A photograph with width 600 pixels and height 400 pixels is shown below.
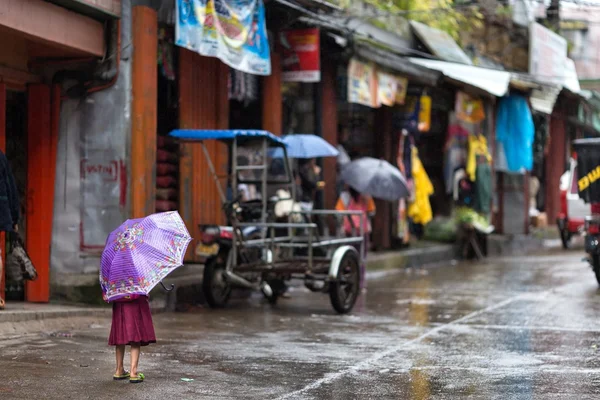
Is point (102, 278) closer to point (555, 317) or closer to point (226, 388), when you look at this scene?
point (226, 388)

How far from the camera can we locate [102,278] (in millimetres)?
7488

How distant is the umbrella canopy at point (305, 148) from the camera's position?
48.2 ft

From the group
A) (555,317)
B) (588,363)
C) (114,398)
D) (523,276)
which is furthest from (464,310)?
(114,398)

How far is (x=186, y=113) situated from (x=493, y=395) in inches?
307

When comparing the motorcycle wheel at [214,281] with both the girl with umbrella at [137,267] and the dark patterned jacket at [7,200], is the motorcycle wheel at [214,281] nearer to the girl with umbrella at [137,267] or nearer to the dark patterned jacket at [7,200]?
the dark patterned jacket at [7,200]

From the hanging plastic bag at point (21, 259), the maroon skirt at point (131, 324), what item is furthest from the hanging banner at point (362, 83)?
the maroon skirt at point (131, 324)

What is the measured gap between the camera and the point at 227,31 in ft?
43.3

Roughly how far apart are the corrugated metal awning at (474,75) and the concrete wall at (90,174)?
872 cm

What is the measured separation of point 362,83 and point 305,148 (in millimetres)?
3543

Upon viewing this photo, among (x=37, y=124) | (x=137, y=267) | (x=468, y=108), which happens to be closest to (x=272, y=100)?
(x=37, y=124)

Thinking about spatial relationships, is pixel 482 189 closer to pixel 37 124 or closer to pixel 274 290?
pixel 274 290

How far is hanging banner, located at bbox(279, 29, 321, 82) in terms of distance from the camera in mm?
16000

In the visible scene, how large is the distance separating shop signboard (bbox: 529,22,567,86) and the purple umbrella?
2068 cm

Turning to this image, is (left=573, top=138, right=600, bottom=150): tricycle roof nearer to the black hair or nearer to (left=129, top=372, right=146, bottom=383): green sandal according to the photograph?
→ the black hair
